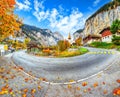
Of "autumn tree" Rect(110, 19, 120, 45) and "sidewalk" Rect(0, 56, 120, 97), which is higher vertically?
"autumn tree" Rect(110, 19, 120, 45)

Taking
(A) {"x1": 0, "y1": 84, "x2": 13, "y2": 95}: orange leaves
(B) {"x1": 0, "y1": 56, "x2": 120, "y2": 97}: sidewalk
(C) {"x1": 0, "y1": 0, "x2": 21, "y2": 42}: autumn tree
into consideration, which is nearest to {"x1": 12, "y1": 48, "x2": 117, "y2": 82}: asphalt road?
(B) {"x1": 0, "y1": 56, "x2": 120, "y2": 97}: sidewalk

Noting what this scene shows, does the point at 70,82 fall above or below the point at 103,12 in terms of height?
below

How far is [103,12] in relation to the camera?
107938 millimetres

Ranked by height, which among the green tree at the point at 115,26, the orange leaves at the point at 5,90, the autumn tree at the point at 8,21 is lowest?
the orange leaves at the point at 5,90

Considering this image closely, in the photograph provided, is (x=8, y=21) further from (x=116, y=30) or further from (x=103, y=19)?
(x=103, y=19)

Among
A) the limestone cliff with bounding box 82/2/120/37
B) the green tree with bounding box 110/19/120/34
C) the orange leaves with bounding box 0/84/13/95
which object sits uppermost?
the limestone cliff with bounding box 82/2/120/37

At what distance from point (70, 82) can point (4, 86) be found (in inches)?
150

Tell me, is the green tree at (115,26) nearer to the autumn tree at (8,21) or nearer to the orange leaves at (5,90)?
the autumn tree at (8,21)

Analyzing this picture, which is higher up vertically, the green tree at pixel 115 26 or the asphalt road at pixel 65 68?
the green tree at pixel 115 26

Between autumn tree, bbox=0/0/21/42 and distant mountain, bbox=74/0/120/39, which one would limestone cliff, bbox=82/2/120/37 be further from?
autumn tree, bbox=0/0/21/42

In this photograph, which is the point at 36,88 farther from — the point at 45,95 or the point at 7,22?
the point at 7,22

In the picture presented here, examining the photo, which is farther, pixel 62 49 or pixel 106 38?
pixel 106 38

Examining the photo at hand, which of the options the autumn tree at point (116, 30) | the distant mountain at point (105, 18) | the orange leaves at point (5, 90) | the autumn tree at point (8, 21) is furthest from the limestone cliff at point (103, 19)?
the orange leaves at point (5, 90)

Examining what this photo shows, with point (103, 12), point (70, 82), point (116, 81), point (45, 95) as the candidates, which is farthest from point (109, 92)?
point (103, 12)
